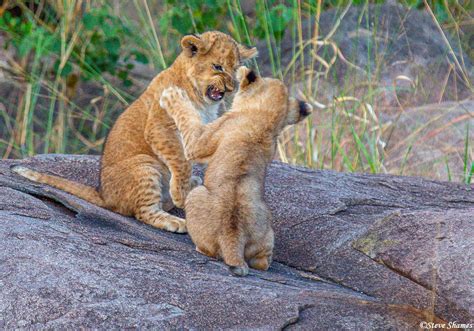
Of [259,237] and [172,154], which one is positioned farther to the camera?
[172,154]

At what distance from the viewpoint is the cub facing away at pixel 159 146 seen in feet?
19.0

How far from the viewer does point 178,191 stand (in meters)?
5.83

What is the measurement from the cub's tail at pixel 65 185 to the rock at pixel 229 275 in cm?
9

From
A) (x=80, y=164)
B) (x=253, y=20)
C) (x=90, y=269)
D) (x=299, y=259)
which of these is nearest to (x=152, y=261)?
(x=90, y=269)

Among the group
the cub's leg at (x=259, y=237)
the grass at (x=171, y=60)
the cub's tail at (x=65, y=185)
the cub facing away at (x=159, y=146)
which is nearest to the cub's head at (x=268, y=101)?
the cub facing away at (x=159, y=146)

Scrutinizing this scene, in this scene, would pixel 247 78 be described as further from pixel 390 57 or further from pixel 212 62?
pixel 390 57

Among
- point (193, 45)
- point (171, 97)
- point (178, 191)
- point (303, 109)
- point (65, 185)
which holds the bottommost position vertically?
point (65, 185)

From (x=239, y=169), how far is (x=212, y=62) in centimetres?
158

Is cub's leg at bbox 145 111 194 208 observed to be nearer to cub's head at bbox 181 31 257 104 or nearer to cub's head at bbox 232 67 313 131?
cub's head at bbox 181 31 257 104

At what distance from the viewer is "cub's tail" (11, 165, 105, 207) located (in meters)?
5.78

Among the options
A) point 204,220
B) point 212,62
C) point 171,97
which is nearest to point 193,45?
point 212,62

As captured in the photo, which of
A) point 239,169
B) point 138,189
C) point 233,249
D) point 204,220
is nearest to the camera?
point 233,249

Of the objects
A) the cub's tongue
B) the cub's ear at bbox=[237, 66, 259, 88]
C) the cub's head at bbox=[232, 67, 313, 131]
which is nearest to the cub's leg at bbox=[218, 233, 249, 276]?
the cub's head at bbox=[232, 67, 313, 131]

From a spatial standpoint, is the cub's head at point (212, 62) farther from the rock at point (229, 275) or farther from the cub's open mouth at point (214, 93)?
the rock at point (229, 275)
